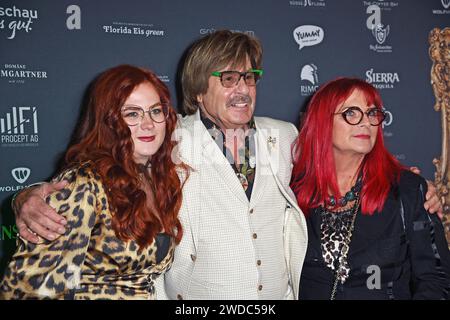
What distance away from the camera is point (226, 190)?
6.93ft

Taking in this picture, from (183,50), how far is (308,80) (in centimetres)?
98

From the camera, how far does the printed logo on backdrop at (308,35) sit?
10.4 ft

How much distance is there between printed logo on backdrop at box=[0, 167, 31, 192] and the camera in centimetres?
256

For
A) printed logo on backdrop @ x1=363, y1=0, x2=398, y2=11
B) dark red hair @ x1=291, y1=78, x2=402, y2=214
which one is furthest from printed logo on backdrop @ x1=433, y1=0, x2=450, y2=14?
dark red hair @ x1=291, y1=78, x2=402, y2=214

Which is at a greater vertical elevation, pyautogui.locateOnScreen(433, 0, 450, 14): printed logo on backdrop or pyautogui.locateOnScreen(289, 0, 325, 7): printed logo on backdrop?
pyautogui.locateOnScreen(433, 0, 450, 14): printed logo on backdrop

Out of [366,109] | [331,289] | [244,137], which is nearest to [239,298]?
[331,289]

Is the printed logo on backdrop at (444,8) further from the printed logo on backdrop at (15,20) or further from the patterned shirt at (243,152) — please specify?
the printed logo on backdrop at (15,20)

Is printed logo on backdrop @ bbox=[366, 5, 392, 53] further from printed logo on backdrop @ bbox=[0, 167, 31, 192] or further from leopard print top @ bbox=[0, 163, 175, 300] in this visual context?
printed logo on backdrop @ bbox=[0, 167, 31, 192]

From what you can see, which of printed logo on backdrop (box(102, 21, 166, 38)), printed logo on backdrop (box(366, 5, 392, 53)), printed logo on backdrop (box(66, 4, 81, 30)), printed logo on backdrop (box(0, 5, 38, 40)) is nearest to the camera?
printed logo on backdrop (box(0, 5, 38, 40))

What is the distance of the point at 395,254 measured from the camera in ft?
6.70

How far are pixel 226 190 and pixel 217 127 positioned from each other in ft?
1.24

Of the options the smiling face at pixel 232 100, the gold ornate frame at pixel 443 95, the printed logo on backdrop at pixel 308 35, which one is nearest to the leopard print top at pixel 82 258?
the smiling face at pixel 232 100

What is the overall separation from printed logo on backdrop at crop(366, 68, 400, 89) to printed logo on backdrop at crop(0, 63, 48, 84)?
2.42 m
